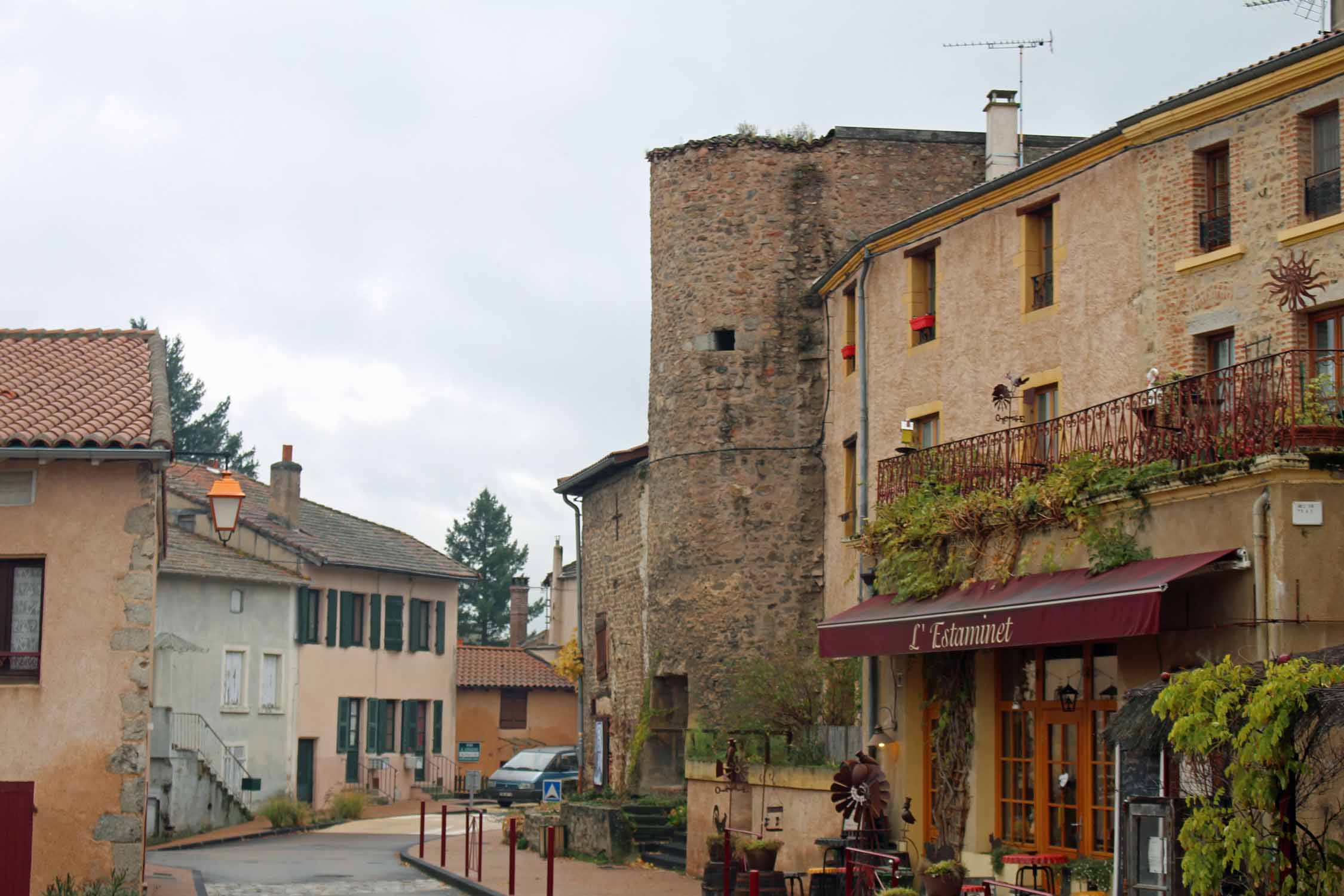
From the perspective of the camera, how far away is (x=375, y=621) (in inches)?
1658

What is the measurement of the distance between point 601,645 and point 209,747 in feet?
30.2

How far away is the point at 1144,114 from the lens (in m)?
17.0

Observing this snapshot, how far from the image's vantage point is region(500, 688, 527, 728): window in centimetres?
4734

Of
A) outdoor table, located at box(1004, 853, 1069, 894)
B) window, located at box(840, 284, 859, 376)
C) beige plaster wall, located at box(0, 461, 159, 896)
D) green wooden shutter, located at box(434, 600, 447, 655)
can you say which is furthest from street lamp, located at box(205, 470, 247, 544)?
green wooden shutter, located at box(434, 600, 447, 655)

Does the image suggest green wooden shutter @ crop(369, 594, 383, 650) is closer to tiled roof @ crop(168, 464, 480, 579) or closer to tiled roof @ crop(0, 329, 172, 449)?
tiled roof @ crop(168, 464, 480, 579)

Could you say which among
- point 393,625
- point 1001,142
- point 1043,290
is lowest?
point 393,625

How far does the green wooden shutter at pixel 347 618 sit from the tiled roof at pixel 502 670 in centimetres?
536

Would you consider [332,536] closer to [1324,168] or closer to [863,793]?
[863,793]

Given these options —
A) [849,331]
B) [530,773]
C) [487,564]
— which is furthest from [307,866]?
A: [487,564]

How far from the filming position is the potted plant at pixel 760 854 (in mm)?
18875

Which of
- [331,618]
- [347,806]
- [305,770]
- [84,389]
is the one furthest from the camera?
[331,618]

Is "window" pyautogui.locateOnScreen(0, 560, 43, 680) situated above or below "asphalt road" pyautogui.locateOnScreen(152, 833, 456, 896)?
above

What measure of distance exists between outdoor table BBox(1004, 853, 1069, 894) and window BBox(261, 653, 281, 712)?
80.2 ft

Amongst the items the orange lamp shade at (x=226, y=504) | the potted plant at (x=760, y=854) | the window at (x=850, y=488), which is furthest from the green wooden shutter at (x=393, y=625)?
the orange lamp shade at (x=226, y=504)
